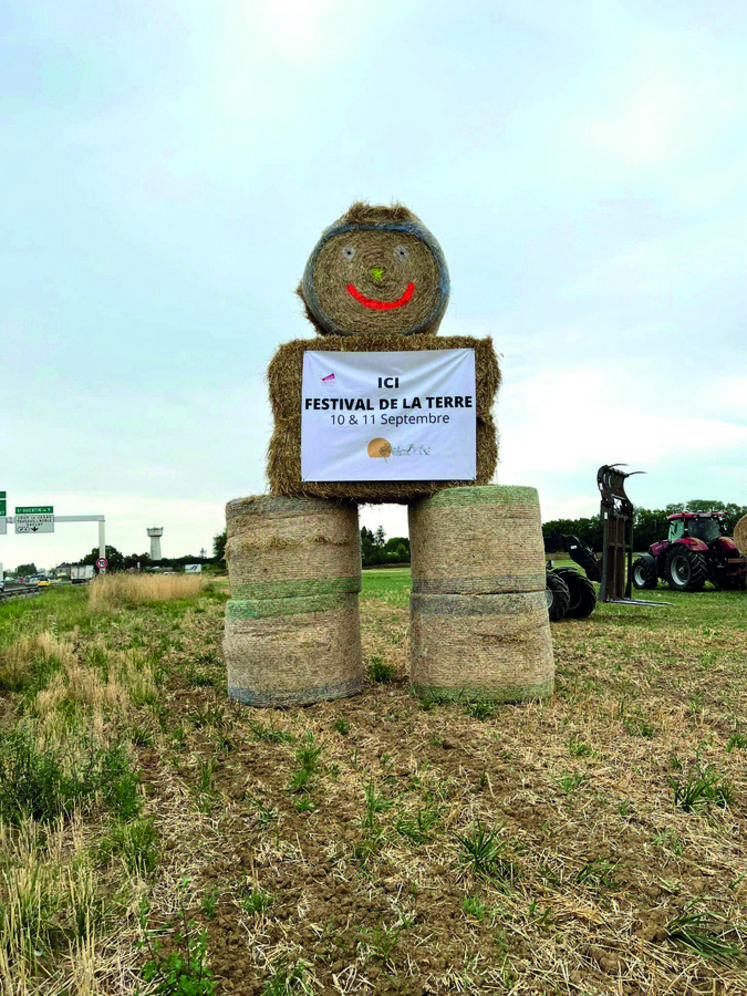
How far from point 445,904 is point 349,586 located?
3316 mm

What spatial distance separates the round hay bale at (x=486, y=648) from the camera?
5.27 m

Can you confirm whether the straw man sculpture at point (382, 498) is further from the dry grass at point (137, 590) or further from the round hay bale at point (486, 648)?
the dry grass at point (137, 590)

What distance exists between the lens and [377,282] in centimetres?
589

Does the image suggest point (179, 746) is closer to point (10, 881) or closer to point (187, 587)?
point (10, 881)

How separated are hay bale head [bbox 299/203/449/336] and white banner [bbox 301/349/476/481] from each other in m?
0.31

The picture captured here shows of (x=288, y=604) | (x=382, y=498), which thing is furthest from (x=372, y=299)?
(x=288, y=604)

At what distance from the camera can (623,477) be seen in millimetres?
11750

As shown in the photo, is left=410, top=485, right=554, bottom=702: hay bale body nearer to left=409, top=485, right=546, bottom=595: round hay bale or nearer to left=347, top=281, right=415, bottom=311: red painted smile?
left=409, top=485, right=546, bottom=595: round hay bale

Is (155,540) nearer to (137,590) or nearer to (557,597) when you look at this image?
(137,590)

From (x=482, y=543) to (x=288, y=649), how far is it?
5.39ft

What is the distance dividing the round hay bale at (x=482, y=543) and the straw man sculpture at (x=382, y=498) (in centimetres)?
1

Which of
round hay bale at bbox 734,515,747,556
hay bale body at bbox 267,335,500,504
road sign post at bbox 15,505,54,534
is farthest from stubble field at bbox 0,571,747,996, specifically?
road sign post at bbox 15,505,54,534

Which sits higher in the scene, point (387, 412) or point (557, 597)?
point (387, 412)

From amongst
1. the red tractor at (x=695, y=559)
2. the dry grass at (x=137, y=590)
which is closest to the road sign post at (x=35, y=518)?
the dry grass at (x=137, y=590)
